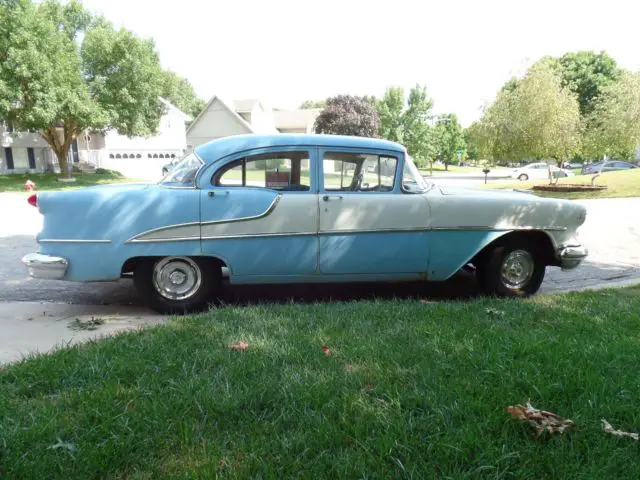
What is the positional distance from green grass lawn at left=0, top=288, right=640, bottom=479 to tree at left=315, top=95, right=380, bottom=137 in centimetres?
3766

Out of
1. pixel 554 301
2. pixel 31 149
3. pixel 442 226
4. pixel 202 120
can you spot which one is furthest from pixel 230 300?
pixel 202 120

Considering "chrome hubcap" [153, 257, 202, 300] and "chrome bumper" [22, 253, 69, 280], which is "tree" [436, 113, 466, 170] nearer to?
"chrome hubcap" [153, 257, 202, 300]

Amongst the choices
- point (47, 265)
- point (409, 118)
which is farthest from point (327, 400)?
point (409, 118)

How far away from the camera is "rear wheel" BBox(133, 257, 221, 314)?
178 inches

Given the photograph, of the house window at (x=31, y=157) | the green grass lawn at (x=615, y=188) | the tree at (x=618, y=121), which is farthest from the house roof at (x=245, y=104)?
the tree at (x=618, y=121)

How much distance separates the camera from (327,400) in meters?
2.61

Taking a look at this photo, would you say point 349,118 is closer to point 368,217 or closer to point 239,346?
point 368,217

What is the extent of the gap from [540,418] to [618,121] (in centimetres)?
2090

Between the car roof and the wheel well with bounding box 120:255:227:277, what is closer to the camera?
the wheel well with bounding box 120:255:227:277

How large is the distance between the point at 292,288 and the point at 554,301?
286 centimetres

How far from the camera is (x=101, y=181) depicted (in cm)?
2908

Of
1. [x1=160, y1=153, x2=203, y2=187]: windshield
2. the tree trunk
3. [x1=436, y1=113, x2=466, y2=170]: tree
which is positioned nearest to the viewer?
[x1=160, y1=153, x2=203, y2=187]: windshield

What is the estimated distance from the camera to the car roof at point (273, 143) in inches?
182

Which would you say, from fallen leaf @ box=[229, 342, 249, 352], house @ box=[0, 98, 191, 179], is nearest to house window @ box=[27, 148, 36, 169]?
house @ box=[0, 98, 191, 179]
